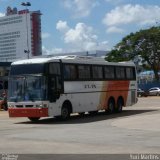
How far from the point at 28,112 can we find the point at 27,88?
46.3 inches

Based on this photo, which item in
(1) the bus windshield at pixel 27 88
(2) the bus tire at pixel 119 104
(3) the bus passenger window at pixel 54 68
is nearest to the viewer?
(1) the bus windshield at pixel 27 88

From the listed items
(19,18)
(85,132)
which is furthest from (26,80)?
(19,18)

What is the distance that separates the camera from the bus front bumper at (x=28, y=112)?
23.7 meters

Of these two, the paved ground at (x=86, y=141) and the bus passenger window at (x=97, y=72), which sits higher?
the bus passenger window at (x=97, y=72)

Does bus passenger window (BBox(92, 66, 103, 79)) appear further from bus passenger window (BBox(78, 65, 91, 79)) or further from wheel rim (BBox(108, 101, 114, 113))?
wheel rim (BBox(108, 101, 114, 113))

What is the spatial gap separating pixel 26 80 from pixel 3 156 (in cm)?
1255

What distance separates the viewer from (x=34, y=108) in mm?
23812

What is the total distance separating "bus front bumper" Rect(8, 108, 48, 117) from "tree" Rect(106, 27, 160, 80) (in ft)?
182

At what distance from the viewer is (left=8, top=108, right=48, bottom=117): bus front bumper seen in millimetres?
23703

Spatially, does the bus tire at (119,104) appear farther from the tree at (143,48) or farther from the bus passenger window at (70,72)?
the tree at (143,48)

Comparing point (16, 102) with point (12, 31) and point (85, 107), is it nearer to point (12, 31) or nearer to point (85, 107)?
point (85, 107)

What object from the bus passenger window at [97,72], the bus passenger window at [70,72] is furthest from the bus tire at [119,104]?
the bus passenger window at [70,72]

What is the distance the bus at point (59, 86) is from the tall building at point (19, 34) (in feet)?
247

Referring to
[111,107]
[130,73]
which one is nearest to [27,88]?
[111,107]
